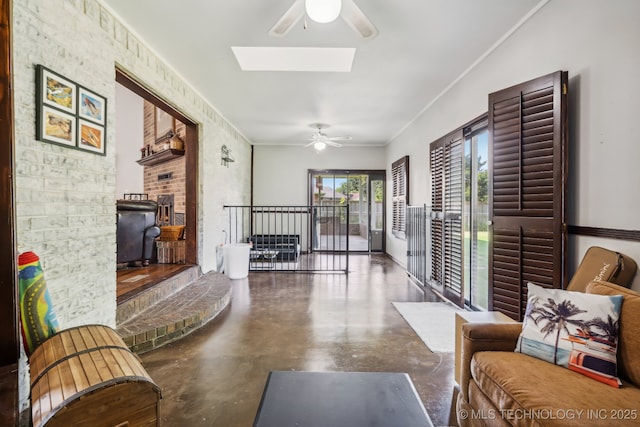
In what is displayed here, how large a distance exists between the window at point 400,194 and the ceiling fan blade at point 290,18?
390 cm

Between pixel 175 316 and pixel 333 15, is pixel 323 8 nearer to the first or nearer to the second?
pixel 333 15

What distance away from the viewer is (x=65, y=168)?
75.7 inches

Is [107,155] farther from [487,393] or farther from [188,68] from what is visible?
[487,393]

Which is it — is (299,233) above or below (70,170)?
below

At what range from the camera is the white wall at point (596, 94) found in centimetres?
160

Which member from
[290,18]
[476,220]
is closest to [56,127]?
[290,18]

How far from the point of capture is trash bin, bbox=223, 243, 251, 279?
4703 mm

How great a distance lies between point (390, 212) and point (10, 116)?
6447mm

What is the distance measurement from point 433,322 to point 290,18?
296cm

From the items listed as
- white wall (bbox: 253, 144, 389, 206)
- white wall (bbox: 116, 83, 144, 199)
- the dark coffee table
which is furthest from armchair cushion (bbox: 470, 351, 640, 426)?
white wall (bbox: 116, 83, 144, 199)

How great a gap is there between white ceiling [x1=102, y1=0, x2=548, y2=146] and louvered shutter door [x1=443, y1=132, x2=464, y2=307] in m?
0.86

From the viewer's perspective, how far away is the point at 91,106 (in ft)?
6.96

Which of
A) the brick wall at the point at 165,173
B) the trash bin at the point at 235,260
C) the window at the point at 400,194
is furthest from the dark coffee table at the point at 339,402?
the window at the point at 400,194

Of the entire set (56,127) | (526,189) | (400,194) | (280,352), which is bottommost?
(280,352)
